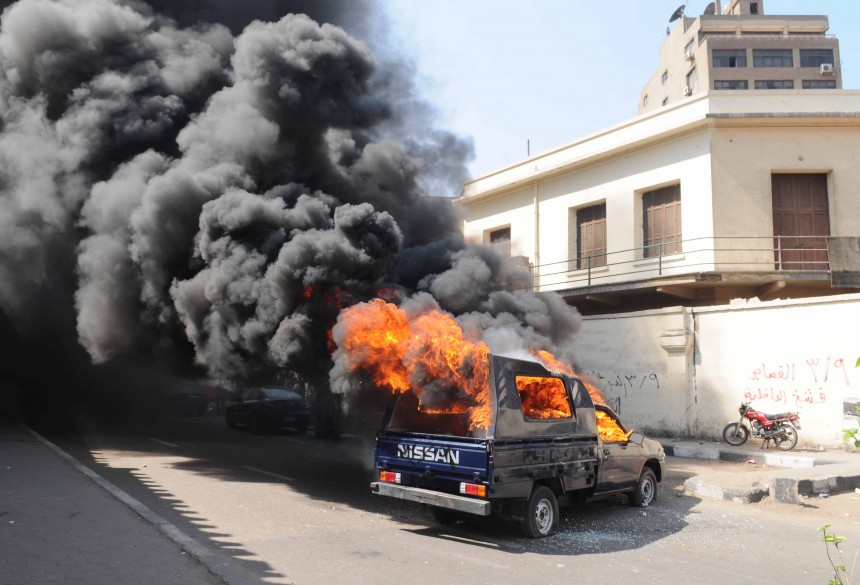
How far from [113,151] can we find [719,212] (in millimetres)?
15120

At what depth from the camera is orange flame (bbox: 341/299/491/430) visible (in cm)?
721

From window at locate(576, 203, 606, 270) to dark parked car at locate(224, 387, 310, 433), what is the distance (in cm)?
1008

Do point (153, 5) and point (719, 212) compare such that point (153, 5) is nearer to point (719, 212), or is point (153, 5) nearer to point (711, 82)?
point (719, 212)

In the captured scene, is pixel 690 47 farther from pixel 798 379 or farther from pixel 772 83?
pixel 798 379

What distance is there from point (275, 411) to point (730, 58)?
51.4 metres

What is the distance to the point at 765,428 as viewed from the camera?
13891 mm

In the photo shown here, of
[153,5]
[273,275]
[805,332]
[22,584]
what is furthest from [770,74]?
[22,584]

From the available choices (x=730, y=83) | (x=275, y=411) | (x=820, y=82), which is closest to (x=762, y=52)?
(x=730, y=83)

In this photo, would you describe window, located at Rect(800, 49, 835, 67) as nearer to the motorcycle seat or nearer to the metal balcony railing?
the metal balcony railing

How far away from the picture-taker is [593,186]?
837 inches

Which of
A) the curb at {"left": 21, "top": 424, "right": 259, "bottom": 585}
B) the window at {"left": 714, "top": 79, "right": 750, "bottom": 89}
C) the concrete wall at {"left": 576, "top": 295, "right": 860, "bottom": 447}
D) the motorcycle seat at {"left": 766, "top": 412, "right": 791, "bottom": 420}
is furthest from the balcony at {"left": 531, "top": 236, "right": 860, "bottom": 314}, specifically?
the window at {"left": 714, "top": 79, "right": 750, "bottom": 89}

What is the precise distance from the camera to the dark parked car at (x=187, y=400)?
25281 mm

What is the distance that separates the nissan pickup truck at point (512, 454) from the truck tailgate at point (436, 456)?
1 centimetres

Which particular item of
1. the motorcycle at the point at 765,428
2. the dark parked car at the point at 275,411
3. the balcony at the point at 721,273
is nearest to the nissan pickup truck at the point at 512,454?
the motorcycle at the point at 765,428
